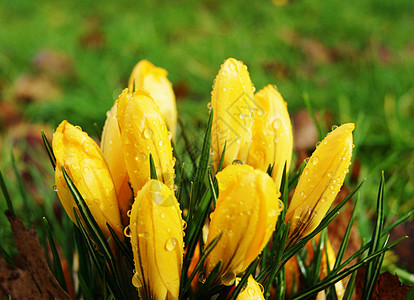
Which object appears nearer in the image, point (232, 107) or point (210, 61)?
point (232, 107)

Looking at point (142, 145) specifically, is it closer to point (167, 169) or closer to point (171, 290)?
point (167, 169)

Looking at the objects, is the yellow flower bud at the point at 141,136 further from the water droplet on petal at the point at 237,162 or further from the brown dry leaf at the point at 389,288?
the brown dry leaf at the point at 389,288

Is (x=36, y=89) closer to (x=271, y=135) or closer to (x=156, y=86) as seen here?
(x=156, y=86)

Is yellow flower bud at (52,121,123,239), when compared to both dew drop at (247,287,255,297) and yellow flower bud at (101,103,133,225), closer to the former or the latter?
yellow flower bud at (101,103,133,225)

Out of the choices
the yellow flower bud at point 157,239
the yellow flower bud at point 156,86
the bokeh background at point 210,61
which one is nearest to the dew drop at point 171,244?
the yellow flower bud at point 157,239

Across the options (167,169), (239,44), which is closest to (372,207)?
(167,169)

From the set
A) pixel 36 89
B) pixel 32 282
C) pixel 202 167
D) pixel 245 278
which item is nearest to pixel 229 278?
pixel 245 278
